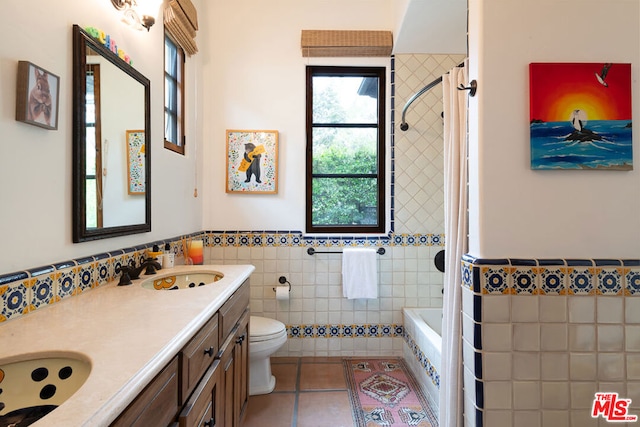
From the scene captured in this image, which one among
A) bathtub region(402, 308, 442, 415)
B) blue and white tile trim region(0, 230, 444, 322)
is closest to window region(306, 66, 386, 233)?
bathtub region(402, 308, 442, 415)

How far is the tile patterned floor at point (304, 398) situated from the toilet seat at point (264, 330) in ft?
1.31

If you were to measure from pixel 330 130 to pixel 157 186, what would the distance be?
56.6 inches

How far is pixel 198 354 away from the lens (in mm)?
970

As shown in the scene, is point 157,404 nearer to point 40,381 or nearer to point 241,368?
point 40,381

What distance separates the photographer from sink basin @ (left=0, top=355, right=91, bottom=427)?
0.64 metres

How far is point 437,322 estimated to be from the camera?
250 cm

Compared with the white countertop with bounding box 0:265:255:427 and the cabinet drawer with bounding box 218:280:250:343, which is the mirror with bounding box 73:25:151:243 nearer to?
the white countertop with bounding box 0:265:255:427

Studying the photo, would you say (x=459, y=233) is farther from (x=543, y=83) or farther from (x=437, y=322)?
(x=437, y=322)

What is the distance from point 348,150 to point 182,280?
5.46 feet

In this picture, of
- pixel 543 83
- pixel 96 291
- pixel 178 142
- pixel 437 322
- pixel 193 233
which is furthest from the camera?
pixel 437 322

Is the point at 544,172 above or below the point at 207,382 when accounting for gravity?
above

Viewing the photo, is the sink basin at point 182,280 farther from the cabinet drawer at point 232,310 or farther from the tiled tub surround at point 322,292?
the tiled tub surround at point 322,292

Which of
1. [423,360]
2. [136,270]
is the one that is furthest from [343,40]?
[423,360]

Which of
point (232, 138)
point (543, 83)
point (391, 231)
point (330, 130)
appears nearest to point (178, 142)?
point (232, 138)
